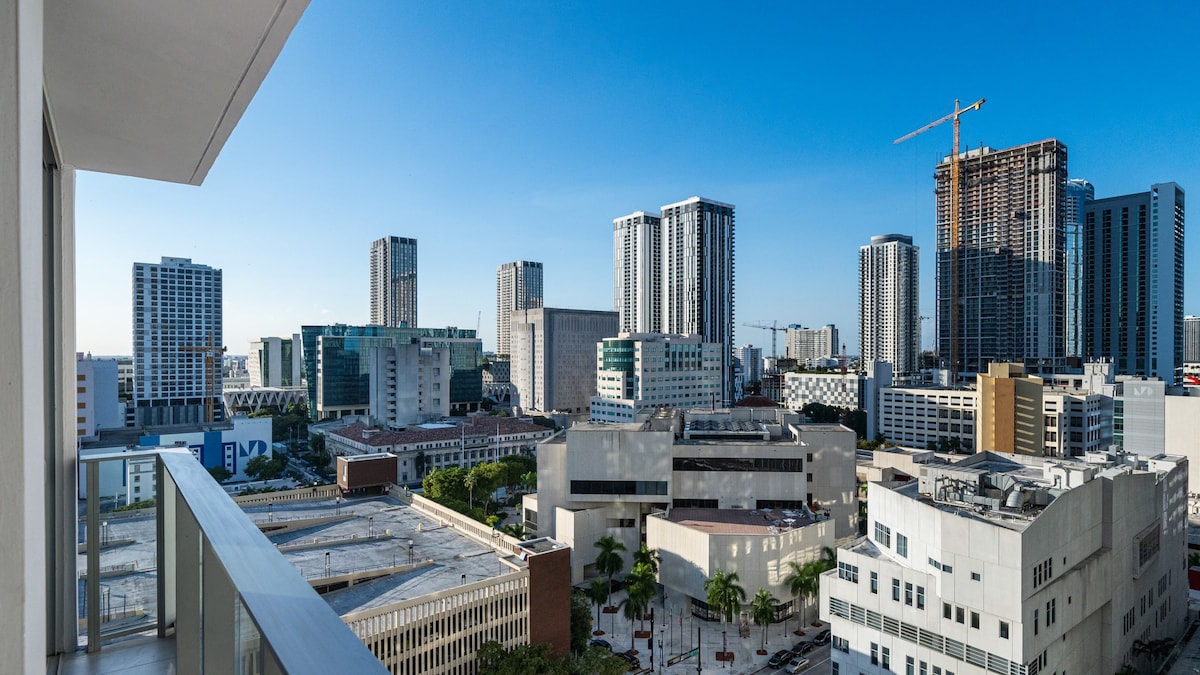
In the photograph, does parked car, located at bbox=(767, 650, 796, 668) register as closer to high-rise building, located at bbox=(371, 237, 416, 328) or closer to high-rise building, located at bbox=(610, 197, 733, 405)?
high-rise building, located at bbox=(610, 197, 733, 405)

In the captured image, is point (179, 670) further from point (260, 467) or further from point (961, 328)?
point (961, 328)

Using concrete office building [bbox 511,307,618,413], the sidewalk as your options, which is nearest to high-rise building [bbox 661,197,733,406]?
concrete office building [bbox 511,307,618,413]

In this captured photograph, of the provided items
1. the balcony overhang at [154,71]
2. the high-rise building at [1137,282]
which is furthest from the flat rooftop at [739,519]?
the high-rise building at [1137,282]

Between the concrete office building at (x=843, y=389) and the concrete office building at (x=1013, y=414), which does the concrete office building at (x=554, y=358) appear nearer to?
the concrete office building at (x=843, y=389)

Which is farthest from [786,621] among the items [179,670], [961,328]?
[961,328]

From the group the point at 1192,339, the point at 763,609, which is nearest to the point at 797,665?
the point at 763,609

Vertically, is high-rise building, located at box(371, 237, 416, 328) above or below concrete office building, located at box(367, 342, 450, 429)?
above
